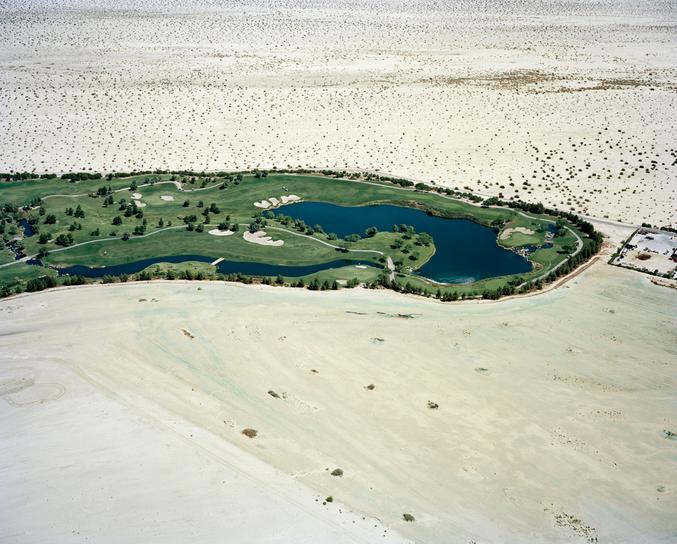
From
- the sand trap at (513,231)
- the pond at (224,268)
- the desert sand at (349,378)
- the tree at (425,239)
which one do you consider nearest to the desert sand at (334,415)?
the desert sand at (349,378)

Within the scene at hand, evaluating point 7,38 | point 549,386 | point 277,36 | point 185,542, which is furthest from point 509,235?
point 7,38

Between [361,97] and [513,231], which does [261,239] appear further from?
[361,97]

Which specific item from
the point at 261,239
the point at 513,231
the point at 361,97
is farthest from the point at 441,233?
the point at 361,97

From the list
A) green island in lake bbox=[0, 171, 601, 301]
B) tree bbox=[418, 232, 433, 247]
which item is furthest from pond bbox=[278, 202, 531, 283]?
tree bbox=[418, 232, 433, 247]

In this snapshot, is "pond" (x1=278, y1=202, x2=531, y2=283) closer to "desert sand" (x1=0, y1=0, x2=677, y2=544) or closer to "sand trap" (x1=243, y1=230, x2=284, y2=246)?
"desert sand" (x1=0, y1=0, x2=677, y2=544)

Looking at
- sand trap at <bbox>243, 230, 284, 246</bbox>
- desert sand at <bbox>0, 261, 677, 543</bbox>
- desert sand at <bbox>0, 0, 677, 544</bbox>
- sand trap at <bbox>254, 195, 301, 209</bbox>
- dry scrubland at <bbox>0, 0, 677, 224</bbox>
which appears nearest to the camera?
desert sand at <bbox>0, 261, 677, 543</bbox>

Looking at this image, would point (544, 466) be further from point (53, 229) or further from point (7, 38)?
point (7, 38)
